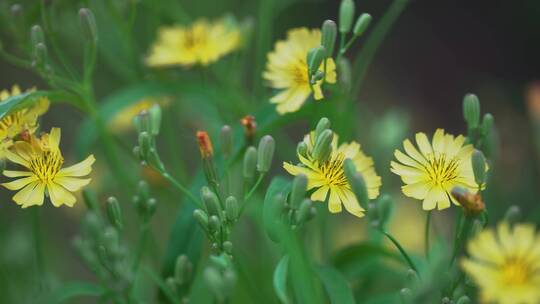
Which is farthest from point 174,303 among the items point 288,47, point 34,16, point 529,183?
point 529,183

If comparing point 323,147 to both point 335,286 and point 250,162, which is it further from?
point 335,286

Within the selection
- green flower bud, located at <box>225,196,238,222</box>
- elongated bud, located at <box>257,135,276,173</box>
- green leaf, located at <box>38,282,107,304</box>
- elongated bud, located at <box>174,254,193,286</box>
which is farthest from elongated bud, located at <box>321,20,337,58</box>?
green leaf, located at <box>38,282,107,304</box>

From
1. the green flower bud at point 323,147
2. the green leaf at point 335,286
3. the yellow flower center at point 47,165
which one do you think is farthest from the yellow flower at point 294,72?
the yellow flower center at point 47,165

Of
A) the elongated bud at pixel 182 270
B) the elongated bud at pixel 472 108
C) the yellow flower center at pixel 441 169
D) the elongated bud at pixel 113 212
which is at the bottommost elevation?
the elongated bud at pixel 182 270

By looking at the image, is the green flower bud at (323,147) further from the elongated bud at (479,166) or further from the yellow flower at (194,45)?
the yellow flower at (194,45)

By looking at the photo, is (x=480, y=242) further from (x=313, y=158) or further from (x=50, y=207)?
(x=50, y=207)

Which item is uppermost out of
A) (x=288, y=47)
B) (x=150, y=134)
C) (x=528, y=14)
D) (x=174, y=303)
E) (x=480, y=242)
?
(x=528, y=14)
